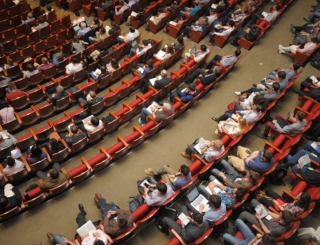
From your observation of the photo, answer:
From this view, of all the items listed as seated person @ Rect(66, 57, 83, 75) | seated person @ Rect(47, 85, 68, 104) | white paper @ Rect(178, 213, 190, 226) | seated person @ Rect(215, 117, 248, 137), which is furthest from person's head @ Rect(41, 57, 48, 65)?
white paper @ Rect(178, 213, 190, 226)

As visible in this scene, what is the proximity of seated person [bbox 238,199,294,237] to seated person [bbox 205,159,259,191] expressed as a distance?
22cm

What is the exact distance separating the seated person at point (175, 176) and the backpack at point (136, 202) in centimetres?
34

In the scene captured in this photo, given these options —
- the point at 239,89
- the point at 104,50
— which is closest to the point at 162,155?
the point at 239,89

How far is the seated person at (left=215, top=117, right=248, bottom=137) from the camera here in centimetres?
384

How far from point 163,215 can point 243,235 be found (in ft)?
2.70

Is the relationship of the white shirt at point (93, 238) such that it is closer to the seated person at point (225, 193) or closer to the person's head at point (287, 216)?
the seated person at point (225, 193)

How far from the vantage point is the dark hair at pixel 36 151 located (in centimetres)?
352

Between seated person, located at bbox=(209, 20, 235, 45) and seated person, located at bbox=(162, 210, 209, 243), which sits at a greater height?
seated person, located at bbox=(209, 20, 235, 45)

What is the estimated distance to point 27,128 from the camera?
425 centimetres

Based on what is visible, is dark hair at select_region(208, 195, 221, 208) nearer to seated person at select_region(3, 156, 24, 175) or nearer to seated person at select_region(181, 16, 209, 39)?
seated person at select_region(3, 156, 24, 175)

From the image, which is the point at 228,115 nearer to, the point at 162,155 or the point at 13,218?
the point at 162,155

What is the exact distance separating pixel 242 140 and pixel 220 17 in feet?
9.66

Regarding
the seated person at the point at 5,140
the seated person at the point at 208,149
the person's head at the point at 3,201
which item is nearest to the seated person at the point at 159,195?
the seated person at the point at 208,149

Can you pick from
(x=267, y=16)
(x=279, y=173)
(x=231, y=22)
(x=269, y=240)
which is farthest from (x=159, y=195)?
(x=267, y=16)
